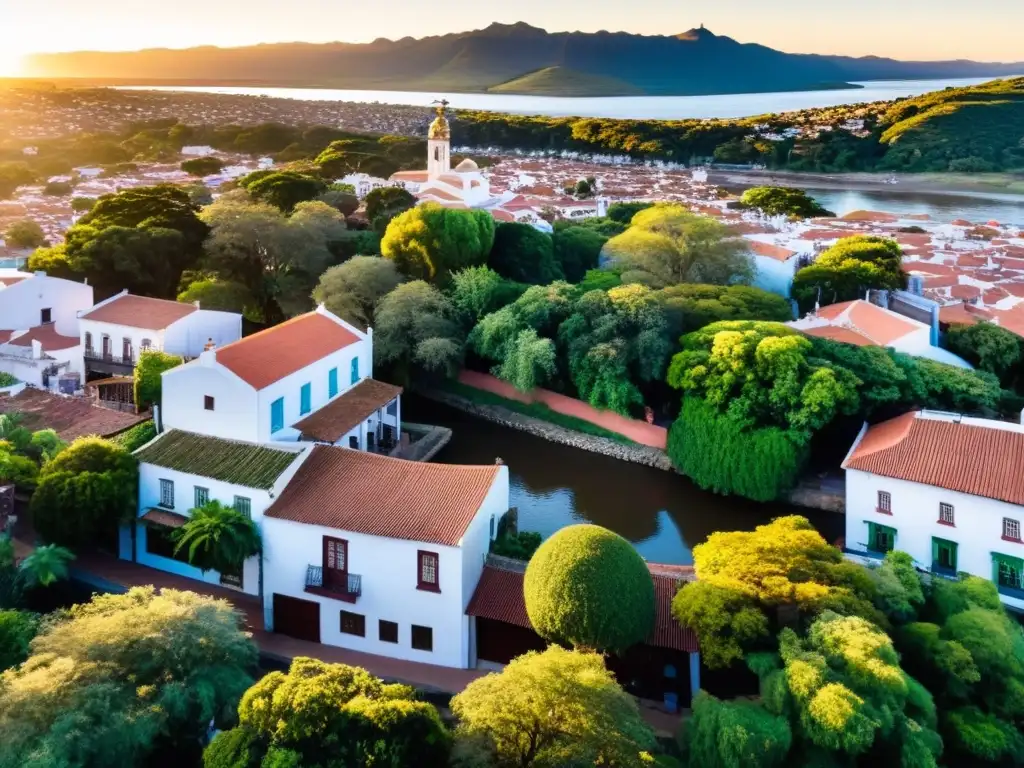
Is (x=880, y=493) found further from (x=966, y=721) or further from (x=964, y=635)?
(x=966, y=721)

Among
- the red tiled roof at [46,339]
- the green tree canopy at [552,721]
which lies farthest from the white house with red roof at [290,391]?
the green tree canopy at [552,721]

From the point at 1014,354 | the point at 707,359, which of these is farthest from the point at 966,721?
the point at 1014,354

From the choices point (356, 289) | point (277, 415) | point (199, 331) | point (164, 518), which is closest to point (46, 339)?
point (199, 331)

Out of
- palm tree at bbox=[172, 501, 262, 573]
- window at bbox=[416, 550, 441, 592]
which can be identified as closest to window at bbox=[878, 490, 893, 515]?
window at bbox=[416, 550, 441, 592]

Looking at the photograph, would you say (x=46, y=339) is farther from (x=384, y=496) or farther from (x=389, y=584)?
(x=389, y=584)

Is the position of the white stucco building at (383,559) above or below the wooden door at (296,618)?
above

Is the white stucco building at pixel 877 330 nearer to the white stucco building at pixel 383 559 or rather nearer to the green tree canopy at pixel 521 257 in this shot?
the green tree canopy at pixel 521 257
